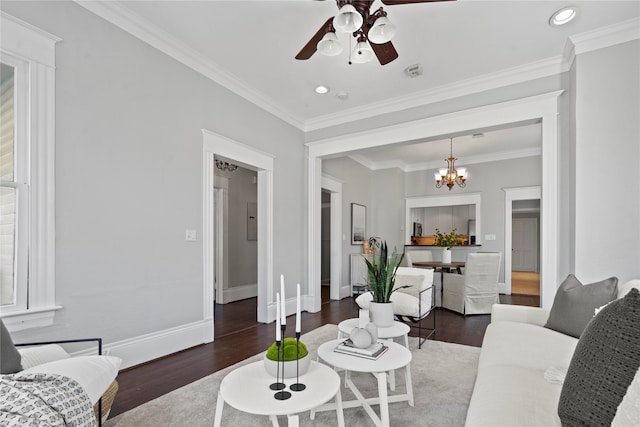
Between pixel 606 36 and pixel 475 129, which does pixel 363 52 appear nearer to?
pixel 475 129

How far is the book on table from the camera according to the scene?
6.01 feet

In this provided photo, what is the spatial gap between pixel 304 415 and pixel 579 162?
9.97 feet

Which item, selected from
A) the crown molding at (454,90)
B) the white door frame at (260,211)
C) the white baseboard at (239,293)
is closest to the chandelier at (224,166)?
the white door frame at (260,211)

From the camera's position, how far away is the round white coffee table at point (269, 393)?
130 cm

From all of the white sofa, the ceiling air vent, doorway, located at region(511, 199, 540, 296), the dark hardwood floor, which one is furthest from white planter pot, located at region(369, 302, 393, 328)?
doorway, located at region(511, 199, 540, 296)

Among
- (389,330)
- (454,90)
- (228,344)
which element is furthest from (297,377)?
(454,90)

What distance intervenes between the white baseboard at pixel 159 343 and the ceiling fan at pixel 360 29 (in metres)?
2.61

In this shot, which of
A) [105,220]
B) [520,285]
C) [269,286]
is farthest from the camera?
[520,285]

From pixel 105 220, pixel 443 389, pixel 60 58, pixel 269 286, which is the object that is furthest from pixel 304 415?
pixel 60 58

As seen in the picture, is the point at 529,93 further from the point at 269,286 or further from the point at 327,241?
the point at 327,241

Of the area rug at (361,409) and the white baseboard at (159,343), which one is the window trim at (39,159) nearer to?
the white baseboard at (159,343)

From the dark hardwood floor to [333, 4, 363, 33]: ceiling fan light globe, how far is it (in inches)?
103

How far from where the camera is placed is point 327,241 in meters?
8.75

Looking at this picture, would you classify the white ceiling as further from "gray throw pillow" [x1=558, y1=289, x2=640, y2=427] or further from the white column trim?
"gray throw pillow" [x1=558, y1=289, x2=640, y2=427]
